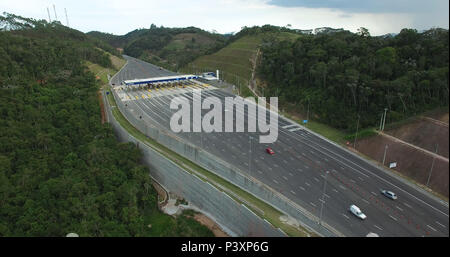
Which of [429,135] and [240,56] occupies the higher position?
[240,56]

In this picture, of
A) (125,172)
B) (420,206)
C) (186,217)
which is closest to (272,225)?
(186,217)

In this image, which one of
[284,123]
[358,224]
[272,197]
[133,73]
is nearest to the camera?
[358,224]

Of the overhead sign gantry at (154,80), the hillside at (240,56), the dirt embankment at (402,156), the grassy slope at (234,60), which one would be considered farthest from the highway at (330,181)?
the grassy slope at (234,60)

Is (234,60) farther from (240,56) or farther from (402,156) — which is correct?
(402,156)

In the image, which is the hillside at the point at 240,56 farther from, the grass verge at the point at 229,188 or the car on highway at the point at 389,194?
the car on highway at the point at 389,194

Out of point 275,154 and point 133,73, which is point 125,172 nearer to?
point 275,154

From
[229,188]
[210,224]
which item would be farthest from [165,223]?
[229,188]
